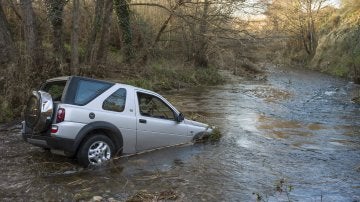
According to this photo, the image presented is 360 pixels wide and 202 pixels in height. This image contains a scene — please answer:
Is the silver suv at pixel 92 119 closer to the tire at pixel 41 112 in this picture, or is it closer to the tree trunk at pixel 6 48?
the tire at pixel 41 112

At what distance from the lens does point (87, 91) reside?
8.97 meters

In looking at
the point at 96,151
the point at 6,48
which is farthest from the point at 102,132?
the point at 6,48

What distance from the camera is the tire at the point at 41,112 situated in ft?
28.0

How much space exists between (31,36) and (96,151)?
28.2 feet

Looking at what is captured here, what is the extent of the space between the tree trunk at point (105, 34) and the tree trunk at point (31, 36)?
4.47 m

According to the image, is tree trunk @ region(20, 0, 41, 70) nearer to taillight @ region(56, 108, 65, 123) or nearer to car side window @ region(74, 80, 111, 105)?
car side window @ region(74, 80, 111, 105)

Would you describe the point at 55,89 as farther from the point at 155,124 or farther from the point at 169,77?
the point at 169,77

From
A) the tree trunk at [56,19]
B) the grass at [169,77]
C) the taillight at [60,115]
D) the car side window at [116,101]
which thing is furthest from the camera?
the grass at [169,77]

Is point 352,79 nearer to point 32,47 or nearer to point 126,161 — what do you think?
point 32,47

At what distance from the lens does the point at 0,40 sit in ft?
51.2

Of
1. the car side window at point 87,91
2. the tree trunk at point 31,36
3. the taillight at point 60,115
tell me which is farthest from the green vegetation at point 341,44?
the taillight at point 60,115

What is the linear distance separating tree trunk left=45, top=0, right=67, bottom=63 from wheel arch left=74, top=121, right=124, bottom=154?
30.4ft

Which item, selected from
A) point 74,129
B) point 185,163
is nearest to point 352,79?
point 185,163

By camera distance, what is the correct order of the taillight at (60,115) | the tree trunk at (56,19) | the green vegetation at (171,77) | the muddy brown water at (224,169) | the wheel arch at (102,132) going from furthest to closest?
the green vegetation at (171,77) → the tree trunk at (56,19) → the wheel arch at (102,132) → the taillight at (60,115) → the muddy brown water at (224,169)
